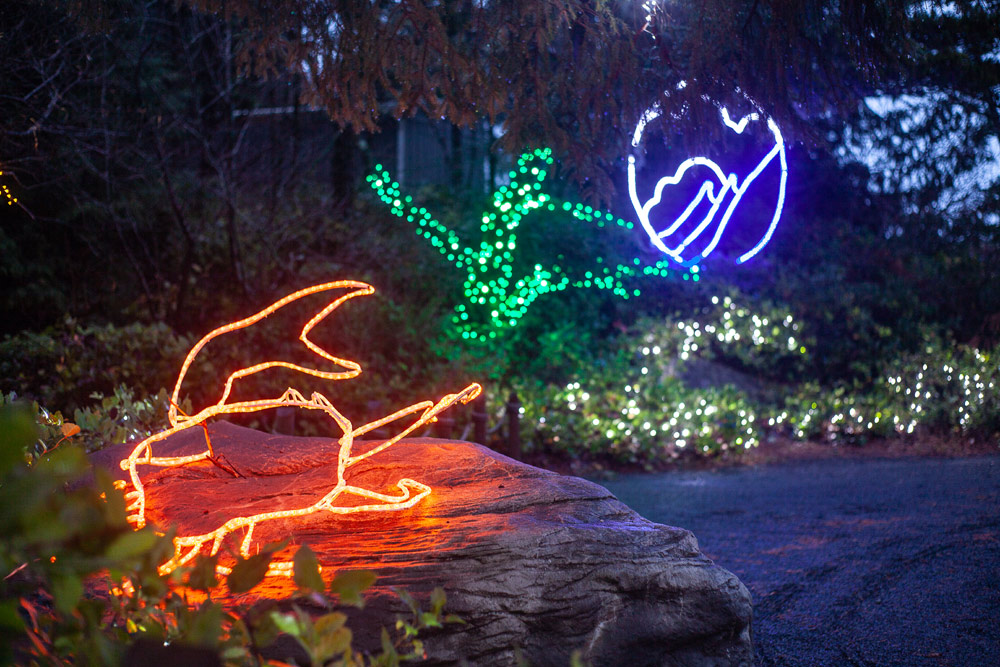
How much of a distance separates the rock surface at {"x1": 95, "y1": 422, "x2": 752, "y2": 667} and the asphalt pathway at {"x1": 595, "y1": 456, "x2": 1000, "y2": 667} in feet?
2.32

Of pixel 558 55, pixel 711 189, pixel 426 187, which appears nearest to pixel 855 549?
pixel 711 189

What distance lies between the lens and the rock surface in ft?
8.60

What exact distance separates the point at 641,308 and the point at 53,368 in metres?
7.98

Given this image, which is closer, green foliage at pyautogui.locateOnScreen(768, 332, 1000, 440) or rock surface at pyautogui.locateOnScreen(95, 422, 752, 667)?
rock surface at pyautogui.locateOnScreen(95, 422, 752, 667)

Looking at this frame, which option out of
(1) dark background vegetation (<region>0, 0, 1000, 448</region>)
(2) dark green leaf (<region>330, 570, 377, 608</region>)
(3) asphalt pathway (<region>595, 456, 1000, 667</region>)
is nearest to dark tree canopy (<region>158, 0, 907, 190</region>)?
(1) dark background vegetation (<region>0, 0, 1000, 448</region>)

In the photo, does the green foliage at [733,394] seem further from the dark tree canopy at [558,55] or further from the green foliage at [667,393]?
the dark tree canopy at [558,55]

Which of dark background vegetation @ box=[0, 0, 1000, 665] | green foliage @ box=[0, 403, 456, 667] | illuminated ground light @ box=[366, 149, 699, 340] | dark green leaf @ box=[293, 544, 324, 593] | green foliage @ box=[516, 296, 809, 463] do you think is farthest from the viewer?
illuminated ground light @ box=[366, 149, 699, 340]

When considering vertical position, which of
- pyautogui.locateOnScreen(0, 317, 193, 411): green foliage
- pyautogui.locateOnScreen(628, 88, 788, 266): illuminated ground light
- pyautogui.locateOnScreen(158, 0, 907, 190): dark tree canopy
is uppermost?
pyautogui.locateOnScreen(158, 0, 907, 190): dark tree canopy

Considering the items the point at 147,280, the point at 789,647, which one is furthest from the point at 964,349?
the point at 147,280

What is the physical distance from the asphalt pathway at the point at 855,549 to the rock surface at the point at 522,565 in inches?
27.8

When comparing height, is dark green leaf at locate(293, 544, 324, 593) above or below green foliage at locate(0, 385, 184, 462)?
above

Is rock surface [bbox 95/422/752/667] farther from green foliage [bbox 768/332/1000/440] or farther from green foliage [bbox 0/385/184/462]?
green foliage [bbox 768/332/1000/440]

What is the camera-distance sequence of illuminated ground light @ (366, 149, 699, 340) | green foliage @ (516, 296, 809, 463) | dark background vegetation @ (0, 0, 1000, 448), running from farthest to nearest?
illuminated ground light @ (366, 149, 699, 340) < green foliage @ (516, 296, 809, 463) < dark background vegetation @ (0, 0, 1000, 448)

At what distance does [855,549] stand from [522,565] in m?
3.13
